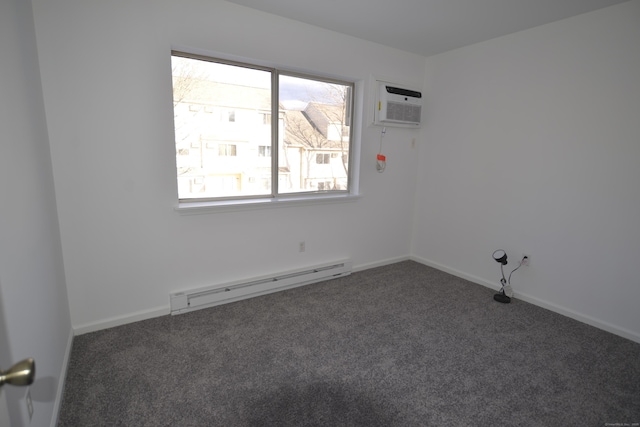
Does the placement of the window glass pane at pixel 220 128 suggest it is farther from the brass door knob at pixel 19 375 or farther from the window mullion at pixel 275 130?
the brass door knob at pixel 19 375

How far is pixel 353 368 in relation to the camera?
2047mm

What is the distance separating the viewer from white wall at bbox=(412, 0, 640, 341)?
243 centimetres

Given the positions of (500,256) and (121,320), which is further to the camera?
(500,256)

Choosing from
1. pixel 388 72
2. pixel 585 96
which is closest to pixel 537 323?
pixel 585 96

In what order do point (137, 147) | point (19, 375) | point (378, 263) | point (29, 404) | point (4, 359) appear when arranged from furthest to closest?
1. point (378, 263)
2. point (137, 147)
3. point (29, 404)
4. point (4, 359)
5. point (19, 375)

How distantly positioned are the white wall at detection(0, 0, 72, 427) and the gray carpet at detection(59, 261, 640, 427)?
0.36 metres

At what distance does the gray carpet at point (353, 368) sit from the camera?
66.6 inches

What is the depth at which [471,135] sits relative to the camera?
3.39 meters

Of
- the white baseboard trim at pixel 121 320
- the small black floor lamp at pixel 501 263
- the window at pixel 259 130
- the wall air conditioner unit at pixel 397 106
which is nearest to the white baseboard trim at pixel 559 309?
the small black floor lamp at pixel 501 263

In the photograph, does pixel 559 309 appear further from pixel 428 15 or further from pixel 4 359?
pixel 4 359

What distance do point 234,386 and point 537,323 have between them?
2.44 m

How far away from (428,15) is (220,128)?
196 centimetres

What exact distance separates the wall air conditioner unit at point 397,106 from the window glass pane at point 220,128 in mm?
1190

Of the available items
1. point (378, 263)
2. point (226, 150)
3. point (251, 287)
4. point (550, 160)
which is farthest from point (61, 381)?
point (550, 160)
